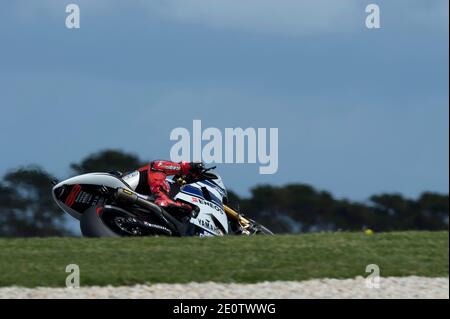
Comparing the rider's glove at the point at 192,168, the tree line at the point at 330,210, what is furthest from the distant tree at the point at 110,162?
the rider's glove at the point at 192,168

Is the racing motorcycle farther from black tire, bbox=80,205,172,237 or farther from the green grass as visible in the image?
the green grass

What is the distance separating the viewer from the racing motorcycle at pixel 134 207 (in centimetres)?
1591

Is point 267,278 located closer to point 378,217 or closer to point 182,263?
point 182,263

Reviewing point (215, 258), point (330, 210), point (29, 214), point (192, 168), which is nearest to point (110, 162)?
point (29, 214)

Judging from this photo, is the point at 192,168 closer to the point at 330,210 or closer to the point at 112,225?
the point at 112,225

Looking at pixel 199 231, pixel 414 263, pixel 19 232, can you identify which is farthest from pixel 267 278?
pixel 19 232

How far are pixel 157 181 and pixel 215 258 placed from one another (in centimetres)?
308

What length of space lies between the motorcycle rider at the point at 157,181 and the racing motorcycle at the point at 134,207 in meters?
0.06

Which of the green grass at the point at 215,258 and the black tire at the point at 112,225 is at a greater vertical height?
the black tire at the point at 112,225

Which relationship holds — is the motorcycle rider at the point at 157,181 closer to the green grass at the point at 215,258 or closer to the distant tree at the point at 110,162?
the green grass at the point at 215,258

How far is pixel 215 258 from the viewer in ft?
44.8

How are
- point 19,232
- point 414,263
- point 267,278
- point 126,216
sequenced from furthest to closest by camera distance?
point 19,232, point 126,216, point 414,263, point 267,278

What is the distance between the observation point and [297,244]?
14.8 metres
